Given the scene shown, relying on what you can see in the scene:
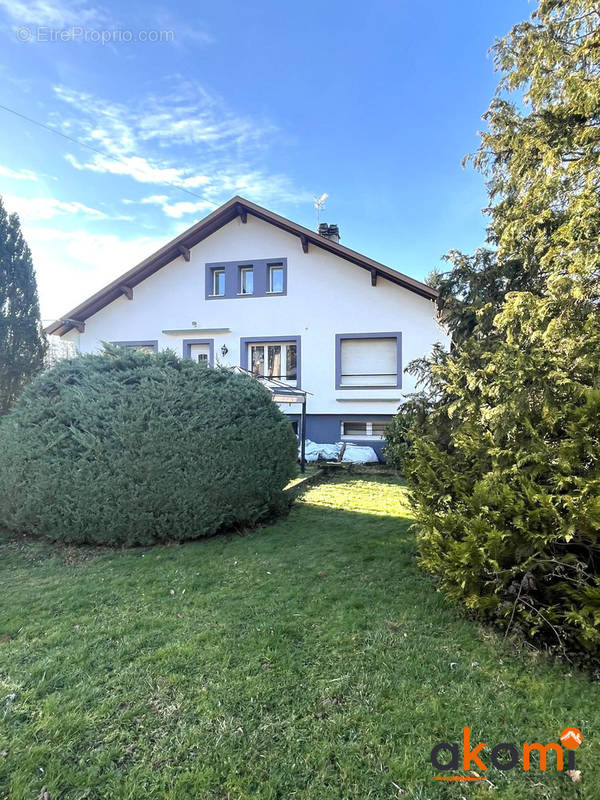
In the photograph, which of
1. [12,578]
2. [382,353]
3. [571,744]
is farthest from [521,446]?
[382,353]

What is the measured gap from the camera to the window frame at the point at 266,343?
13.4m

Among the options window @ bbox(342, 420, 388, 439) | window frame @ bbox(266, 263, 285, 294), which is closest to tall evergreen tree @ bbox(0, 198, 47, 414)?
window frame @ bbox(266, 263, 285, 294)

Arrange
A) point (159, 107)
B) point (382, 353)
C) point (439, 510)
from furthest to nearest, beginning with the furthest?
point (382, 353), point (159, 107), point (439, 510)

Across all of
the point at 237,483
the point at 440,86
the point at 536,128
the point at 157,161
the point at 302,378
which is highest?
the point at 440,86

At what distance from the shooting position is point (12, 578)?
423 cm

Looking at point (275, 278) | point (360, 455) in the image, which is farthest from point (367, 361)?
point (275, 278)

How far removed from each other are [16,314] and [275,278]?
782 cm

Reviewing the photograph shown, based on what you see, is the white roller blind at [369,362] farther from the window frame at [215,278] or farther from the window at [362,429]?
the window frame at [215,278]

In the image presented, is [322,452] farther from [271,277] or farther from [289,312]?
[271,277]

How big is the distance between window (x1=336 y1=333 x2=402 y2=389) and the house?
33 millimetres

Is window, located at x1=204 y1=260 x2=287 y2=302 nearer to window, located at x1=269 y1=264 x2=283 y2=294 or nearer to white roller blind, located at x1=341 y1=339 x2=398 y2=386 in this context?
window, located at x1=269 y1=264 x2=283 y2=294

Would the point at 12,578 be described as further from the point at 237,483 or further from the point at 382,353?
the point at 382,353

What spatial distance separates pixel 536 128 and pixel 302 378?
406 inches

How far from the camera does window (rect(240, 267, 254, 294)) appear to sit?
13977mm
